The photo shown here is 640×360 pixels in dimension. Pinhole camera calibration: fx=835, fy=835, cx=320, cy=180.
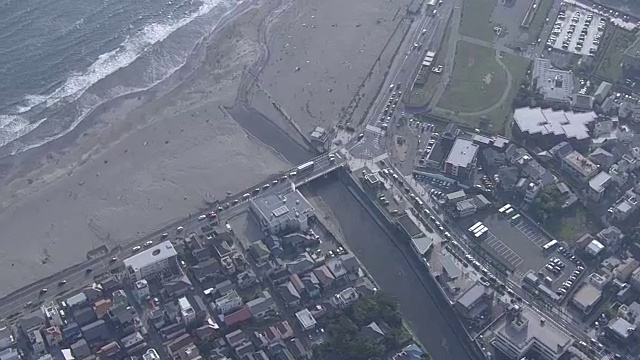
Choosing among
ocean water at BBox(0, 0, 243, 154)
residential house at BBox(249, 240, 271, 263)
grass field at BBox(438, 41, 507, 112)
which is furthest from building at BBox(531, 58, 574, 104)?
ocean water at BBox(0, 0, 243, 154)

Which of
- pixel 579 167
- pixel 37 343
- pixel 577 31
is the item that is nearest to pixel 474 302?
pixel 579 167

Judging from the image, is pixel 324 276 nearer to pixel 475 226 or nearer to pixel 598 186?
pixel 475 226

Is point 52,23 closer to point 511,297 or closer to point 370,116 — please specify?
point 370,116

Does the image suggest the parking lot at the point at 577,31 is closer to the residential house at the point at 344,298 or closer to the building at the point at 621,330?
the building at the point at 621,330

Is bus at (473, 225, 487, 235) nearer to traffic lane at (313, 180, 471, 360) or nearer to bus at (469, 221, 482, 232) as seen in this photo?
bus at (469, 221, 482, 232)

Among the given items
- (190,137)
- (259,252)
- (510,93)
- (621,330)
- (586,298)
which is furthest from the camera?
(510,93)

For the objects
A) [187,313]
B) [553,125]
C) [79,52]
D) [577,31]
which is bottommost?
[187,313]

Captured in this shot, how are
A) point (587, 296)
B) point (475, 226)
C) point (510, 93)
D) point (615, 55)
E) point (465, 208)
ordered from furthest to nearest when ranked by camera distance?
point (615, 55)
point (510, 93)
point (465, 208)
point (475, 226)
point (587, 296)
